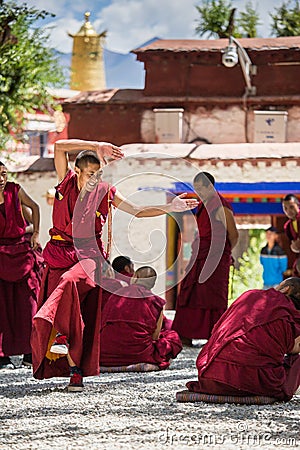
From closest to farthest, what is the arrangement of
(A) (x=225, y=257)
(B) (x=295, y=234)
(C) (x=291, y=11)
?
(A) (x=225, y=257)
(B) (x=295, y=234)
(C) (x=291, y=11)

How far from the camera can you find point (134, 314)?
276 inches

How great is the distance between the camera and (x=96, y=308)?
5996 mm

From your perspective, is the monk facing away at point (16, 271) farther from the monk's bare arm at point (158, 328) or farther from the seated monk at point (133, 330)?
the monk's bare arm at point (158, 328)

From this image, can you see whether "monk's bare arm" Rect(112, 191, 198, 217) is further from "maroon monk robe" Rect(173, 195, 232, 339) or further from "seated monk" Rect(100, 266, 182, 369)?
"maroon monk robe" Rect(173, 195, 232, 339)

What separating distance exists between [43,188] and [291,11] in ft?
29.8

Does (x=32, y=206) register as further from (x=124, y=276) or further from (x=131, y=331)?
(x=131, y=331)

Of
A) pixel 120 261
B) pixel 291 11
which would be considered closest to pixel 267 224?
pixel 291 11

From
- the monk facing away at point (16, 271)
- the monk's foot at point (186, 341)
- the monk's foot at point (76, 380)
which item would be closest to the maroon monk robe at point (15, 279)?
the monk facing away at point (16, 271)

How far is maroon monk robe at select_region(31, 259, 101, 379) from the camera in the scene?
579cm

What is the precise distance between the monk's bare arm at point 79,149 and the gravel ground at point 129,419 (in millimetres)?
1380

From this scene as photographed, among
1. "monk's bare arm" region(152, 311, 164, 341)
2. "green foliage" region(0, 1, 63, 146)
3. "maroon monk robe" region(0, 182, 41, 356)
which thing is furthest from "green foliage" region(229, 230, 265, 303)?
"maroon monk robe" region(0, 182, 41, 356)

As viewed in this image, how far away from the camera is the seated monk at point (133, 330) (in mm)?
6988

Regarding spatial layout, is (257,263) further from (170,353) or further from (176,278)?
(170,353)

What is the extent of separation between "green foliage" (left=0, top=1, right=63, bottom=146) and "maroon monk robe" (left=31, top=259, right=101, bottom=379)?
23.9 ft
